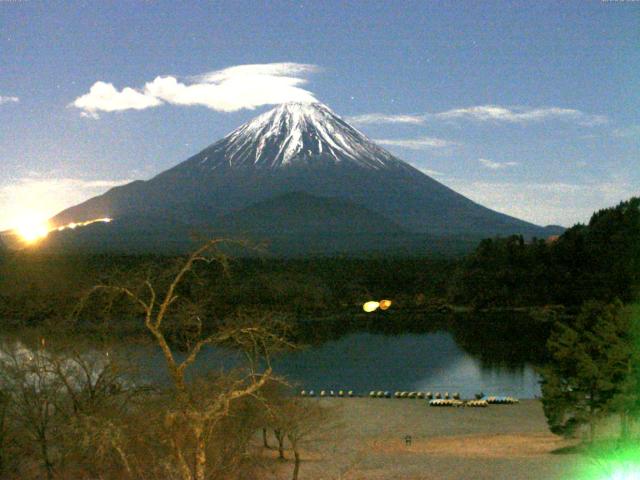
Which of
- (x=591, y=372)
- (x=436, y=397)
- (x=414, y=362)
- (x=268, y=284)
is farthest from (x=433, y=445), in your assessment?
(x=268, y=284)

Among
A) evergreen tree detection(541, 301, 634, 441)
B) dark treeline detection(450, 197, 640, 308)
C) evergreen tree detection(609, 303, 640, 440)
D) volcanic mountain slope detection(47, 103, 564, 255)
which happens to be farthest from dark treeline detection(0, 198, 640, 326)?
volcanic mountain slope detection(47, 103, 564, 255)

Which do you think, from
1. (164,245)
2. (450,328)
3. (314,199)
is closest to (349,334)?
(450,328)

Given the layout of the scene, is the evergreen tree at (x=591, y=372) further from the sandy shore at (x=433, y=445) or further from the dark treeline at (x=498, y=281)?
the dark treeline at (x=498, y=281)

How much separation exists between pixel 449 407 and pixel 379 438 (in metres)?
8.64

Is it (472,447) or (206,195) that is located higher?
(206,195)

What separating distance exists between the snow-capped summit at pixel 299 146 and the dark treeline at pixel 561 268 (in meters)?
102

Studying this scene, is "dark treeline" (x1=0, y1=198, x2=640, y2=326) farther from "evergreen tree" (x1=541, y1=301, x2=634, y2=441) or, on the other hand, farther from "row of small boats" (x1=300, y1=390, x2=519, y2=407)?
"evergreen tree" (x1=541, y1=301, x2=634, y2=441)

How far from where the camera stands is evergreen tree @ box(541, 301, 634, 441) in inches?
747

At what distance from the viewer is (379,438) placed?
24.5 meters

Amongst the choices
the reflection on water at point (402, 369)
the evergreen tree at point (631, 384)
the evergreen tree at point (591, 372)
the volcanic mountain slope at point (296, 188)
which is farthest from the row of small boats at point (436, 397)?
the volcanic mountain slope at point (296, 188)

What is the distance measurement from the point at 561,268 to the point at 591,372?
58060 millimetres

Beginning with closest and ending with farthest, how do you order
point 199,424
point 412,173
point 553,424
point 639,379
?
point 199,424 → point 639,379 → point 553,424 → point 412,173

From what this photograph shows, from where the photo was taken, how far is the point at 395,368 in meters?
45.8

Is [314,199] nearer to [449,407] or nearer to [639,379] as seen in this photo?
[449,407]
